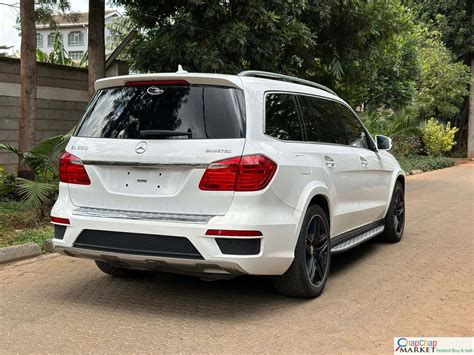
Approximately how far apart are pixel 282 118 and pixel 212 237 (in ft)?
4.38

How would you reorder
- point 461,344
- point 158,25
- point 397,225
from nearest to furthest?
point 461,344, point 397,225, point 158,25

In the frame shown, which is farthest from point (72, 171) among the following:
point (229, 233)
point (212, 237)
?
point (229, 233)

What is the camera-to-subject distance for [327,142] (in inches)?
219

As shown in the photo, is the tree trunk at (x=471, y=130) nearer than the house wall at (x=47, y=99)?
No

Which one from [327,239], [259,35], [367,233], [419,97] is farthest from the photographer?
[419,97]

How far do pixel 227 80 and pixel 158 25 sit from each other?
6773 millimetres

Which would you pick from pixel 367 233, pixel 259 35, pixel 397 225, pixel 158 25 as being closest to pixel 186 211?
pixel 367 233

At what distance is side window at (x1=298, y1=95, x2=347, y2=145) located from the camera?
5.32m

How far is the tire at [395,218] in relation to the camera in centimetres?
740

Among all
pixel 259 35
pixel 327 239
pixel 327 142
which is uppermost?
pixel 259 35

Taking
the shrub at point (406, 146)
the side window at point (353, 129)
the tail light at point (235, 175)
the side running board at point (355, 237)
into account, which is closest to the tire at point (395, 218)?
the side running board at point (355, 237)

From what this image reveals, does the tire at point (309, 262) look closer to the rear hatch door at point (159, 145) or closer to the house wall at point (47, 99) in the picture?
the rear hatch door at point (159, 145)

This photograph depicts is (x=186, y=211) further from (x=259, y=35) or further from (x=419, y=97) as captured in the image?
(x=419, y=97)

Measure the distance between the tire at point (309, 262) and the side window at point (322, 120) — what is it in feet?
2.62
